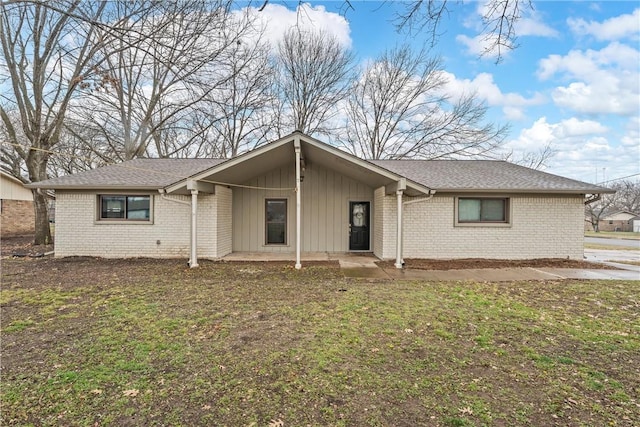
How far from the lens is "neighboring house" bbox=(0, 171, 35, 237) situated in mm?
17250

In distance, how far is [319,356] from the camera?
362 cm

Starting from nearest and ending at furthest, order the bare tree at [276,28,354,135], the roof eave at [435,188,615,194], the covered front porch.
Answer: the roof eave at [435,188,615,194] → the covered front porch → the bare tree at [276,28,354,135]

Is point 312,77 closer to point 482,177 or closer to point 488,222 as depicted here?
point 482,177

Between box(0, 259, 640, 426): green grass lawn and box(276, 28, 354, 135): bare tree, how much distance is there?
1849 centimetres

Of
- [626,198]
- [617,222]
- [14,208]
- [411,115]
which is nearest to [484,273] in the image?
[411,115]

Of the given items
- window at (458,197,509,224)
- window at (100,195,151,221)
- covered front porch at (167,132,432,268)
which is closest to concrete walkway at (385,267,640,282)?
window at (458,197,509,224)

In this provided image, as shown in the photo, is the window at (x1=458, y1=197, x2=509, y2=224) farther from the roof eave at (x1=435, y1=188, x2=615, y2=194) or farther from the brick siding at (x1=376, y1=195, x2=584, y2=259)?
the roof eave at (x1=435, y1=188, x2=615, y2=194)

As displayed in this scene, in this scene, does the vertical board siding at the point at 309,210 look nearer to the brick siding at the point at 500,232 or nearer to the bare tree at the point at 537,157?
the brick siding at the point at 500,232

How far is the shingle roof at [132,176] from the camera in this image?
400 inches

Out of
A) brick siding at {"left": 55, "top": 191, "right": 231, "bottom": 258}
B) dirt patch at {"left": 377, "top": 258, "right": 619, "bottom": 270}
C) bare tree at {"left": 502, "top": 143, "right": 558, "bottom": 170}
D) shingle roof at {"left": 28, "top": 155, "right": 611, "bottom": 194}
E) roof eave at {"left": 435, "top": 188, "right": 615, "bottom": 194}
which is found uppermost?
bare tree at {"left": 502, "top": 143, "right": 558, "bottom": 170}

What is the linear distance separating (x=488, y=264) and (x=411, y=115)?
638 inches

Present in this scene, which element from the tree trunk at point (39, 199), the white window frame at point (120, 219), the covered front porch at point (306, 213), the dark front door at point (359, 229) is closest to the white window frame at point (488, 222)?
the covered front porch at point (306, 213)

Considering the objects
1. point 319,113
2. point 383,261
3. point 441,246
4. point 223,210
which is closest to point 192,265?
point 223,210

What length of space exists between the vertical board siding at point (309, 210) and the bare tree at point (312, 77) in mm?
12180
